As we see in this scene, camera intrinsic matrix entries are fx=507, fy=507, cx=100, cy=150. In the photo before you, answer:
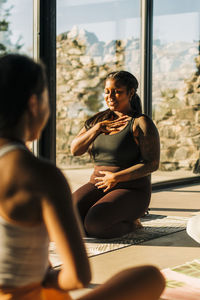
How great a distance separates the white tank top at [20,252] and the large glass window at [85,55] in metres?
3.07

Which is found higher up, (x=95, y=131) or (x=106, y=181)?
(x=95, y=131)

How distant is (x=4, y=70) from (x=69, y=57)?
324 cm

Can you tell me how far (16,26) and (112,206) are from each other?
4.75ft

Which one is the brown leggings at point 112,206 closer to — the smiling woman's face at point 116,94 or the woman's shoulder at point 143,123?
the woman's shoulder at point 143,123

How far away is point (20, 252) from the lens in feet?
3.42

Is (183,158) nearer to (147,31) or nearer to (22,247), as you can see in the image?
(147,31)

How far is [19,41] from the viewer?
3557mm

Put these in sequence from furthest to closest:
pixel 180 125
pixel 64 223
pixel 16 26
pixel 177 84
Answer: pixel 180 125 → pixel 177 84 → pixel 16 26 → pixel 64 223

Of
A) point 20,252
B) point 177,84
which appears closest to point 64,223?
point 20,252

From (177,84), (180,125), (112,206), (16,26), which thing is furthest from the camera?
(180,125)

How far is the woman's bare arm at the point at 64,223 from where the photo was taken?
3.16 ft

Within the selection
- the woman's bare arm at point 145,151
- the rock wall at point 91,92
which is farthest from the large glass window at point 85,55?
the woman's bare arm at point 145,151

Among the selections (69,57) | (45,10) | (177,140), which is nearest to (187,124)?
(177,140)

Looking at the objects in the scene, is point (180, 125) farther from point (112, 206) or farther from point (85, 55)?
point (112, 206)
